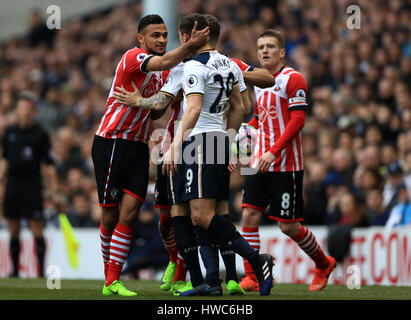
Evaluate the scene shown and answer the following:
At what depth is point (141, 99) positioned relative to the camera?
7137 millimetres

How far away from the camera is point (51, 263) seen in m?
13.9

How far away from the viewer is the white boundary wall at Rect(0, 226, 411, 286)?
10.1 m

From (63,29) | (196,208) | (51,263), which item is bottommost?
(51,263)

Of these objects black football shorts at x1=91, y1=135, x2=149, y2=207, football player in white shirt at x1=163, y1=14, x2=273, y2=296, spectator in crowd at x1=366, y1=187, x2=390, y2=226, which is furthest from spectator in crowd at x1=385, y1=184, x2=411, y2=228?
black football shorts at x1=91, y1=135, x2=149, y2=207

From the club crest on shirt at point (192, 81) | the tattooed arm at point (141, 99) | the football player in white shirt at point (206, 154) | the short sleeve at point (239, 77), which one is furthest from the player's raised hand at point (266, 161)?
the club crest on shirt at point (192, 81)

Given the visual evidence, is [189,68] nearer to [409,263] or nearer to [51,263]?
[409,263]

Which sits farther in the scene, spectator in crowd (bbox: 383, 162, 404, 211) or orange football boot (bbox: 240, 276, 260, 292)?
spectator in crowd (bbox: 383, 162, 404, 211)

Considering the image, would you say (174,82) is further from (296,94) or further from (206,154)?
(296,94)

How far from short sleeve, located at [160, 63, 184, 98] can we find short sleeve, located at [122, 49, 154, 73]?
23cm

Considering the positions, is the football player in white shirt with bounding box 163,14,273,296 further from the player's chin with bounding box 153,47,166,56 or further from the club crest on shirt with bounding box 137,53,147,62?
the player's chin with bounding box 153,47,166,56

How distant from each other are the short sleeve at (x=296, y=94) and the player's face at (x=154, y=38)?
1397mm

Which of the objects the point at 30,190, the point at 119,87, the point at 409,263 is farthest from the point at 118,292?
the point at 30,190

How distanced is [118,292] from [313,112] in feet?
25.6

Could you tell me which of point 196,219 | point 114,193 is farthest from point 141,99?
point 196,219
